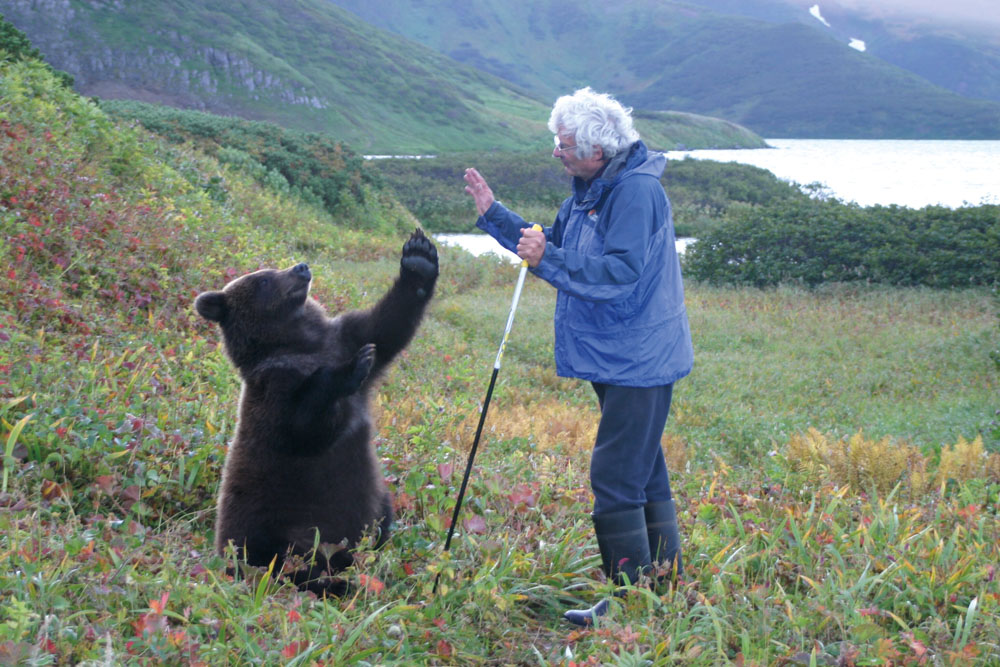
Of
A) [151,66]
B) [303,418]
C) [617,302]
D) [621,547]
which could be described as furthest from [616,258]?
[151,66]

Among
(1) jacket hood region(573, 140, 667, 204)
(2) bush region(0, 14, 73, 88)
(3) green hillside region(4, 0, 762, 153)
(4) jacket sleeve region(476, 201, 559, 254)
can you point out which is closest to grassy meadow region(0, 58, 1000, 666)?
(4) jacket sleeve region(476, 201, 559, 254)

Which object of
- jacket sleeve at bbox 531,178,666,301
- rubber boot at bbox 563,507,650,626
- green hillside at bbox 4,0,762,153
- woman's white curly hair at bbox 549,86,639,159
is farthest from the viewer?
green hillside at bbox 4,0,762,153

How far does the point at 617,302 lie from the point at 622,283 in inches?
7.7

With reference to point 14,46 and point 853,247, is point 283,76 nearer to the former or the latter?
point 853,247

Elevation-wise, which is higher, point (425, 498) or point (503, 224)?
point (503, 224)

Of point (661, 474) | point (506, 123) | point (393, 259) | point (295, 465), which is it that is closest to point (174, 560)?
point (295, 465)

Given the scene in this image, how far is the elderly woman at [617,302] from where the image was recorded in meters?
3.81

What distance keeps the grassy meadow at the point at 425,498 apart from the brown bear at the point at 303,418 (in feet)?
0.92

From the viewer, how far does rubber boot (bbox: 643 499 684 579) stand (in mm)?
4438

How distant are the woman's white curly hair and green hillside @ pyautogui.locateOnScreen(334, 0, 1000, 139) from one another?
114979 mm

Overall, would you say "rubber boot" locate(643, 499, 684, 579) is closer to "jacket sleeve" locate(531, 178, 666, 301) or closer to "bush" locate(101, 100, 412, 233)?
→ "jacket sleeve" locate(531, 178, 666, 301)

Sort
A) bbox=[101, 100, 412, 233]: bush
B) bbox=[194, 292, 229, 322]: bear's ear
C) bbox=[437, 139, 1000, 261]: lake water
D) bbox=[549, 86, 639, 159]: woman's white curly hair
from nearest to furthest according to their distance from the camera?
bbox=[549, 86, 639, 159]: woman's white curly hair < bbox=[194, 292, 229, 322]: bear's ear < bbox=[101, 100, 412, 233]: bush < bbox=[437, 139, 1000, 261]: lake water

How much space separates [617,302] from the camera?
12.9 ft

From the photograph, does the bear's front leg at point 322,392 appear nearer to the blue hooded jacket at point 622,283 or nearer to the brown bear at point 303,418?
the brown bear at point 303,418
